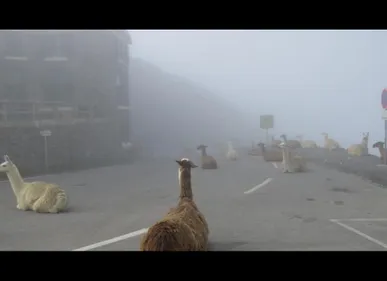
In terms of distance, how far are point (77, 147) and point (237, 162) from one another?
2370mm

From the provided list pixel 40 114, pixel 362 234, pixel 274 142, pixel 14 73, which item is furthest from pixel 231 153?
pixel 14 73

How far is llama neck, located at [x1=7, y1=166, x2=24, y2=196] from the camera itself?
513cm

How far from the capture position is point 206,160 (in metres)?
5.20

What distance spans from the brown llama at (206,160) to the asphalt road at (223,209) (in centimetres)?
9

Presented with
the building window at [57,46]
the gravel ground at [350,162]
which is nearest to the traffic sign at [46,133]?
the building window at [57,46]

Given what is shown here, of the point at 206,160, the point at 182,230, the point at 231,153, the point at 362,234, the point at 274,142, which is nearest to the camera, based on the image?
A: the point at 182,230

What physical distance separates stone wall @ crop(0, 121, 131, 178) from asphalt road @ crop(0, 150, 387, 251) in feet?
0.75

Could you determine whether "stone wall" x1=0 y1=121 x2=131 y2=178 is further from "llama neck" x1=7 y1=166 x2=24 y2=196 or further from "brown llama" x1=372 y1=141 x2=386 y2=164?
"brown llama" x1=372 y1=141 x2=386 y2=164

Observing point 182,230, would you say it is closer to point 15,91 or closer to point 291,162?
point 15,91

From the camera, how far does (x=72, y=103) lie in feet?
17.6

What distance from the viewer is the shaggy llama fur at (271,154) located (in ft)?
20.3

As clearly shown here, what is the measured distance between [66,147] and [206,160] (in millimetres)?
2073
